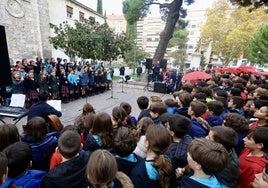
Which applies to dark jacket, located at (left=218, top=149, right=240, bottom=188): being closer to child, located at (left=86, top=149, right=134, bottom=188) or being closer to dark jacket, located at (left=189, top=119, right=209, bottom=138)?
dark jacket, located at (left=189, top=119, right=209, bottom=138)

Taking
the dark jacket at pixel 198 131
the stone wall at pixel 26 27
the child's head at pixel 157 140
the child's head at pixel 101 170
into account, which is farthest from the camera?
the stone wall at pixel 26 27

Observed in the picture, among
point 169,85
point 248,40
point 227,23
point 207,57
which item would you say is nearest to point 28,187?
point 169,85

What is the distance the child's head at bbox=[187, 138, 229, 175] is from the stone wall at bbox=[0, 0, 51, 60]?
15.5 meters

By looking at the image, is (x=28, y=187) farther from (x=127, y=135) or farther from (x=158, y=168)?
(x=158, y=168)

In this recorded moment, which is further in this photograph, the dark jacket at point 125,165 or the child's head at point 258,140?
the child's head at point 258,140

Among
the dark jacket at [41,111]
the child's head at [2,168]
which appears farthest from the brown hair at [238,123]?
the dark jacket at [41,111]

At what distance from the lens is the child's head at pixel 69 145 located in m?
2.05

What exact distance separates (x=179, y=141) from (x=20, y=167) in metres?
1.71

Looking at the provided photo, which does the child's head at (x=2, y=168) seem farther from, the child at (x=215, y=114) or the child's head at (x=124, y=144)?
the child at (x=215, y=114)

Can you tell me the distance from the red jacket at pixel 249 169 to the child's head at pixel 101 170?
143 centimetres

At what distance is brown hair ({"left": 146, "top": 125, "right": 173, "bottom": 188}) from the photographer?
1.91m

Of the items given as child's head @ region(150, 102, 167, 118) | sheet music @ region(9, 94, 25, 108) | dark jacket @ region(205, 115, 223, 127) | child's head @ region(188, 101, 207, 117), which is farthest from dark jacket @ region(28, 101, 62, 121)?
dark jacket @ region(205, 115, 223, 127)

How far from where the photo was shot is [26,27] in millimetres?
15531

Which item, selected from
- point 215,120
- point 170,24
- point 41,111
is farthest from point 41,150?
point 170,24
